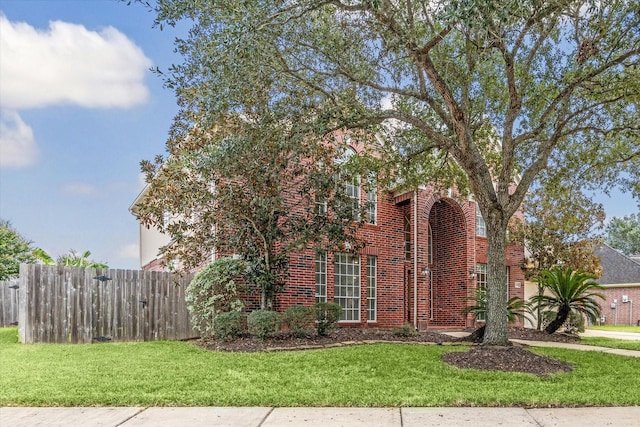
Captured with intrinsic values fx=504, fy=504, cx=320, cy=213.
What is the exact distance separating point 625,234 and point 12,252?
182 feet

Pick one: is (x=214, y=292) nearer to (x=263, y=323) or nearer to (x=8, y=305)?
(x=263, y=323)

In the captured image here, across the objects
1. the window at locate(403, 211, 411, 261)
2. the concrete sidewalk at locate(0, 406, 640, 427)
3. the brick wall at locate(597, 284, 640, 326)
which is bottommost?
the brick wall at locate(597, 284, 640, 326)

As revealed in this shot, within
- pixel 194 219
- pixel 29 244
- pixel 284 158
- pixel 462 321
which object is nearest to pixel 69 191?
pixel 194 219

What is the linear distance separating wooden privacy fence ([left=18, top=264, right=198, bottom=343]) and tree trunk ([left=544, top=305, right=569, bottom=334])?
10325 millimetres

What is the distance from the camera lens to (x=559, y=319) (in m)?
14.7

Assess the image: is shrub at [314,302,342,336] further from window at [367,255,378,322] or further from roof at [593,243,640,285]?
roof at [593,243,640,285]

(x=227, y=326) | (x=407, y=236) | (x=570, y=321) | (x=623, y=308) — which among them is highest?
(x=407, y=236)

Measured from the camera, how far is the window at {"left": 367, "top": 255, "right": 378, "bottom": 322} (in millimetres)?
15484

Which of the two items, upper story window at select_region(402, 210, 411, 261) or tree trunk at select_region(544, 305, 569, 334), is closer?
tree trunk at select_region(544, 305, 569, 334)

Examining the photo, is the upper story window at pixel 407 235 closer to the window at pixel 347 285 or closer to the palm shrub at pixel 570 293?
the window at pixel 347 285

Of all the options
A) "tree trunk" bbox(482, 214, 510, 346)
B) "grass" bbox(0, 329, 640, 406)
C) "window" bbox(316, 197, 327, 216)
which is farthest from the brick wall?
"tree trunk" bbox(482, 214, 510, 346)

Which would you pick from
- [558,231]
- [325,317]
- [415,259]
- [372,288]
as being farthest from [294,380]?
[558,231]

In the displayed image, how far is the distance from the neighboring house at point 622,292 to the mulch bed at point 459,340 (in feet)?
70.6

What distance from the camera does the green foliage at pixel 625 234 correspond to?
5203cm
